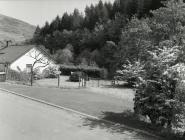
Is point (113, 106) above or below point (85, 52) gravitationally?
below

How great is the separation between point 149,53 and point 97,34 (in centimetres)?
6406

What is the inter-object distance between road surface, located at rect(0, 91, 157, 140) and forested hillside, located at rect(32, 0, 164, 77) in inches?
1132

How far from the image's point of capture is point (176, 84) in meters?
10.5

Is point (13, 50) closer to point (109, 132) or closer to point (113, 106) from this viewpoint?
point (113, 106)

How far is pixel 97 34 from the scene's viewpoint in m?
75.9

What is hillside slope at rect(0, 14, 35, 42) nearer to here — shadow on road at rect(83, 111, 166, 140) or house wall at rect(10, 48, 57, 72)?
house wall at rect(10, 48, 57, 72)

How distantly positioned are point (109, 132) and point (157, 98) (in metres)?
2.54

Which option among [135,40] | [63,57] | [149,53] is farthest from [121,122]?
[63,57]

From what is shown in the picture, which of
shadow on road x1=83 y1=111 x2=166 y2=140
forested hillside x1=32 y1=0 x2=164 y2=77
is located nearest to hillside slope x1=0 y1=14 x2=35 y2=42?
forested hillside x1=32 y1=0 x2=164 y2=77

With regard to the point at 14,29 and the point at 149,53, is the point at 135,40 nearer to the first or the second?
the point at 149,53

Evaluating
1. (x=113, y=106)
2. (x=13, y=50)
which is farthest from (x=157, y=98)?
(x=13, y=50)

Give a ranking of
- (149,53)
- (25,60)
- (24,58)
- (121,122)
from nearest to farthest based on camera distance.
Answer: (121,122) → (149,53) → (24,58) → (25,60)

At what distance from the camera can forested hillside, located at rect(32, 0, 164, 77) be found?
6169 centimetres

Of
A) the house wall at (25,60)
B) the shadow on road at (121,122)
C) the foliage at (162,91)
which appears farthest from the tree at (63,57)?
the foliage at (162,91)
